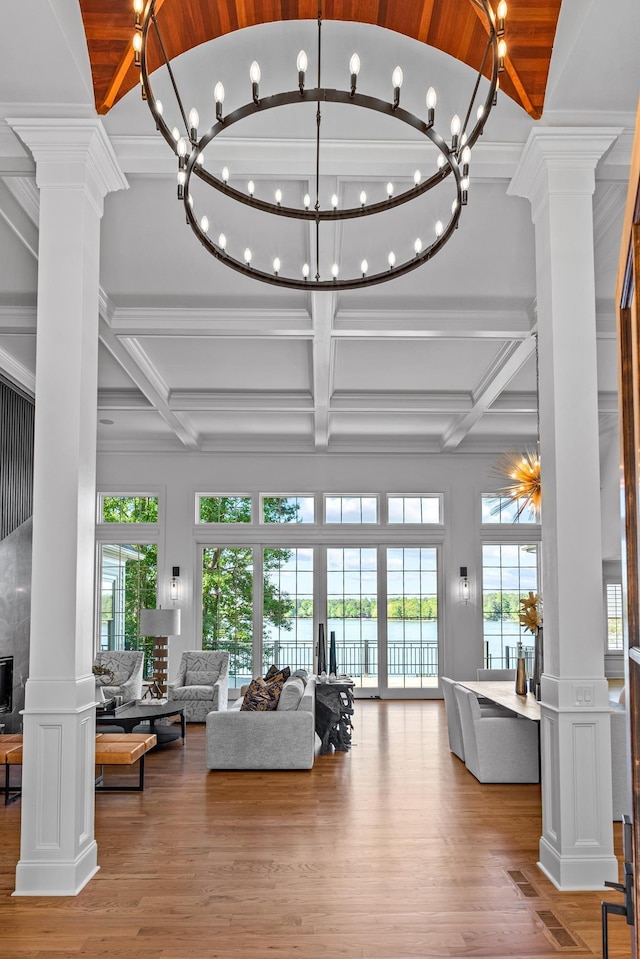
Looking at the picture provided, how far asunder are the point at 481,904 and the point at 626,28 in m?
4.05

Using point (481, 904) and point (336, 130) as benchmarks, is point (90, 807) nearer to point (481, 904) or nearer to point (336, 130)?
point (481, 904)

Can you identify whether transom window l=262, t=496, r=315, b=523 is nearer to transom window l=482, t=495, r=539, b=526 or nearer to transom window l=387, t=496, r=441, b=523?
transom window l=387, t=496, r=441, b=523

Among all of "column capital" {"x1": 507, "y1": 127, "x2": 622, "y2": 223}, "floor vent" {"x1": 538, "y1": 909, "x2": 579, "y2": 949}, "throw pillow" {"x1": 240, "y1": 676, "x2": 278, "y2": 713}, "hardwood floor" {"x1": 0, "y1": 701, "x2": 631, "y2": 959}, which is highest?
"column capital" {"x1": 507, "y1": 127, "x2": 622, "y2": 223}

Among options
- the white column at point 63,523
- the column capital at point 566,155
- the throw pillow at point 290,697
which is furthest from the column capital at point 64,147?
the throw pillow at point 290,697

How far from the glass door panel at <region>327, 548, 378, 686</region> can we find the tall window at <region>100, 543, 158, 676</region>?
2619 millimetres

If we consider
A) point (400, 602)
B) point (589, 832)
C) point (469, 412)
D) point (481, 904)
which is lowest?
point (481, 904)

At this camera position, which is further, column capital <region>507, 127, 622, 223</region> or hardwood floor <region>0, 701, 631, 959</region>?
column capital <region>507, 127, 622, 223</region>

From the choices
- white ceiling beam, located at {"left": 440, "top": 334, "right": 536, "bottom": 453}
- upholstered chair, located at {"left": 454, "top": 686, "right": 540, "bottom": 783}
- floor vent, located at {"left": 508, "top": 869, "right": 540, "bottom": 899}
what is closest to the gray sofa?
upholstered chair, located at {"left": 454, "top": 686, "right": 540, "bottom": 783}

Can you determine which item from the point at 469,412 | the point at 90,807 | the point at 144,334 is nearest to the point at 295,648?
the point at 469,412

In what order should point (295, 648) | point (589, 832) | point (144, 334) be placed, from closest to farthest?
1. point (589, 832)
2. point (144, 334)
3. point (295, 648)

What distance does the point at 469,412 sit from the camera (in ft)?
31.1

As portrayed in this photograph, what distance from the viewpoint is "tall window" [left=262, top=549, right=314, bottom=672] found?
11891mm

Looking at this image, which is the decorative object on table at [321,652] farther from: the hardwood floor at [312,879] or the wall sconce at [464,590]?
the hardwood floor at [312,879]

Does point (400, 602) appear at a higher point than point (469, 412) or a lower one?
lower
